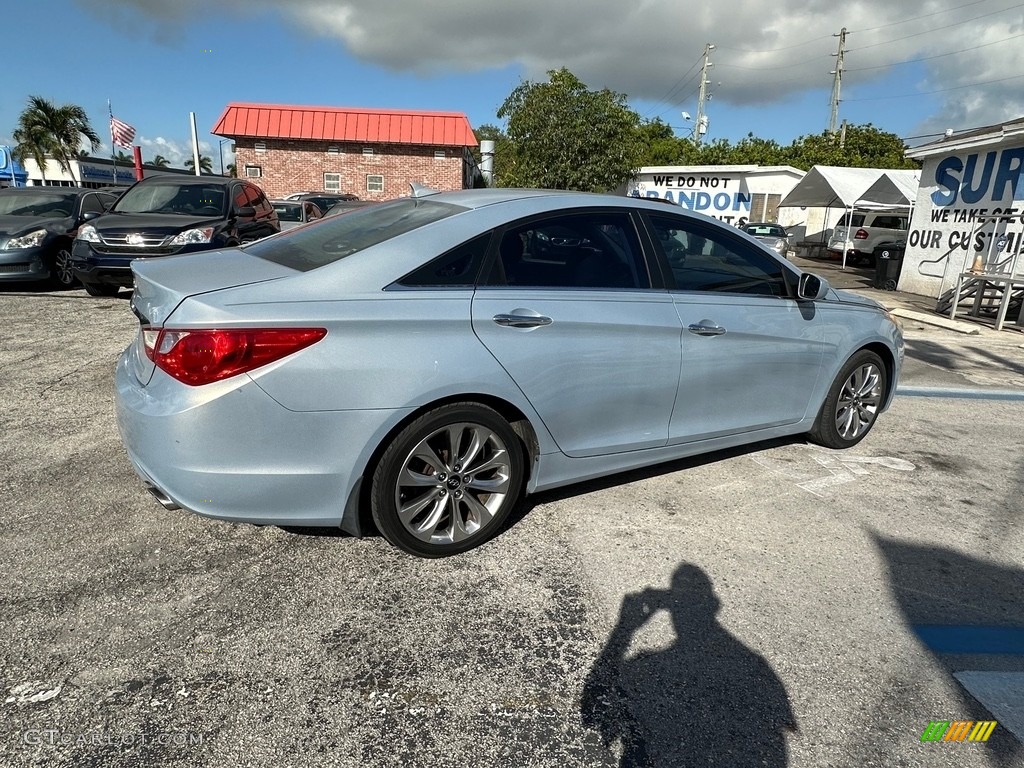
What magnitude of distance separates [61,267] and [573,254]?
9.22m

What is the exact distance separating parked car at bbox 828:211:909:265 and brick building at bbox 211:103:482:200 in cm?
1686

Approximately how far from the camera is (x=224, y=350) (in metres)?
2.47

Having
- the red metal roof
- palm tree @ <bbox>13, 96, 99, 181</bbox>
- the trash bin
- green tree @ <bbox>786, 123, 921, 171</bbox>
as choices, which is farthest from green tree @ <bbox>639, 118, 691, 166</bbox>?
palm tree @ <bbox>13, 96, 99, 181</bbox>

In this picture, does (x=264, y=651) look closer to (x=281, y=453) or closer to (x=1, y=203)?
(x=281, y=453)

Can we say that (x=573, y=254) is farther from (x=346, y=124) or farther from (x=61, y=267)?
(x=346, y=124)

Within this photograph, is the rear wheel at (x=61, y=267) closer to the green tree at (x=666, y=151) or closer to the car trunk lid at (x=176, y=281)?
the car trunk lid at (x=176, y=281)

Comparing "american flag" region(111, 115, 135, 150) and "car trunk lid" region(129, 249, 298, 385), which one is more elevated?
"american flag" region(111, 115, 135, 150)

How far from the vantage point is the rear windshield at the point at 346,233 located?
299cm

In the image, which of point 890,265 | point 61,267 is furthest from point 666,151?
point 61,267

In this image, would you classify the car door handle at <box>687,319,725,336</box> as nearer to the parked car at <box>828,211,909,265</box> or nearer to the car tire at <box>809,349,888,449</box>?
the car tire at <box>809,349,888,449</box>

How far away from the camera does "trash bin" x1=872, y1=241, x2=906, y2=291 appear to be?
52.2 feet

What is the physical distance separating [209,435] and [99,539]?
3.56 ft

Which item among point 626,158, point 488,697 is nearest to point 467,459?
point 488,697
